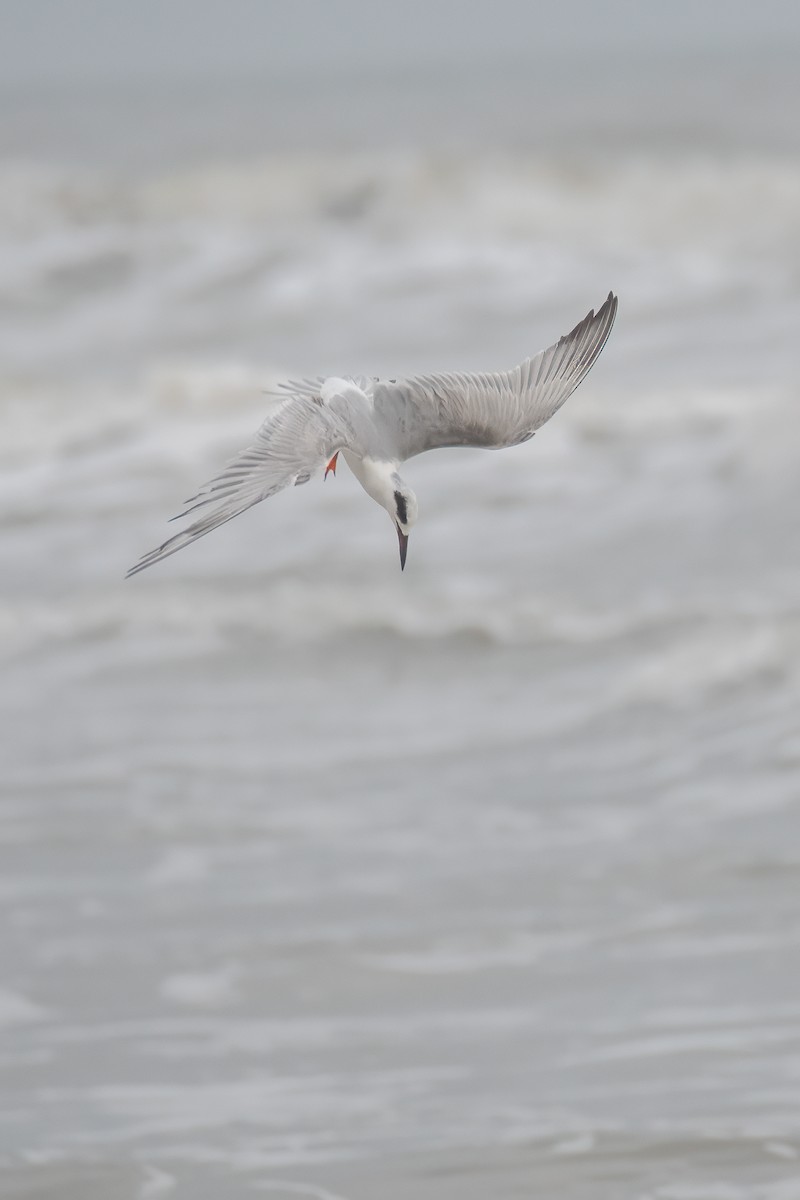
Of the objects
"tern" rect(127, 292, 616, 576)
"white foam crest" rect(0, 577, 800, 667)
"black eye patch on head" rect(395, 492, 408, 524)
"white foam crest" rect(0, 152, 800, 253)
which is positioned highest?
"white foam crest" rect(0, 152, 800, 253)

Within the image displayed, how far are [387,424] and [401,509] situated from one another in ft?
1.05

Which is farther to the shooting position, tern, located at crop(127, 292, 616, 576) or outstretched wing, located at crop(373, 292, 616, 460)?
outstretched wing, located at crop(373, 292, 616, 460)

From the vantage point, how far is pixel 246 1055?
26.9ft

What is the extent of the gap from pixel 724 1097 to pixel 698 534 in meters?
7.64

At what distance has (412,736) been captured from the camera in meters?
11.8

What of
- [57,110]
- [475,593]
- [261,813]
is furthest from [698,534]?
[57,110]

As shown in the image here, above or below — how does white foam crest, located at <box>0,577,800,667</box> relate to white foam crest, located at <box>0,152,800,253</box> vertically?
below

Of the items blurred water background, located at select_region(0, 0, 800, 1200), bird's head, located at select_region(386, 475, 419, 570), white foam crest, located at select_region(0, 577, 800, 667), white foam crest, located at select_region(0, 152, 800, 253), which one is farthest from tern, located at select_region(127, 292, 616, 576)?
white foam crest, located at select_region(0, 152, 800, 253)

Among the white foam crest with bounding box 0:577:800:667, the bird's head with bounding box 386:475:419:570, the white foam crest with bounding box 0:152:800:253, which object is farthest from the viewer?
the white foam crest with bounding box 0:152:800:253

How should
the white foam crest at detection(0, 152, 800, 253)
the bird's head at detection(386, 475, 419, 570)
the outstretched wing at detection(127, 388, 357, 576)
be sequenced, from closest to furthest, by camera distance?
the outstretched wing at detection(127, 388, 357, 576), the bird's head at detection(386, 475, 419, 570), the white foam crest at detection(0, 152, 800, 253)

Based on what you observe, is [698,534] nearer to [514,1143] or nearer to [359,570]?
[359,570]

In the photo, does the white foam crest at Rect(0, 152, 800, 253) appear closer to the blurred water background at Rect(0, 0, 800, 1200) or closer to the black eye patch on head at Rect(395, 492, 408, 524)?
the blurred water background at Rect(0, 0, 800, 1200)

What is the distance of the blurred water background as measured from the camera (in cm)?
767

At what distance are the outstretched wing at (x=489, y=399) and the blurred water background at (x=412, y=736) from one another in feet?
9.27
